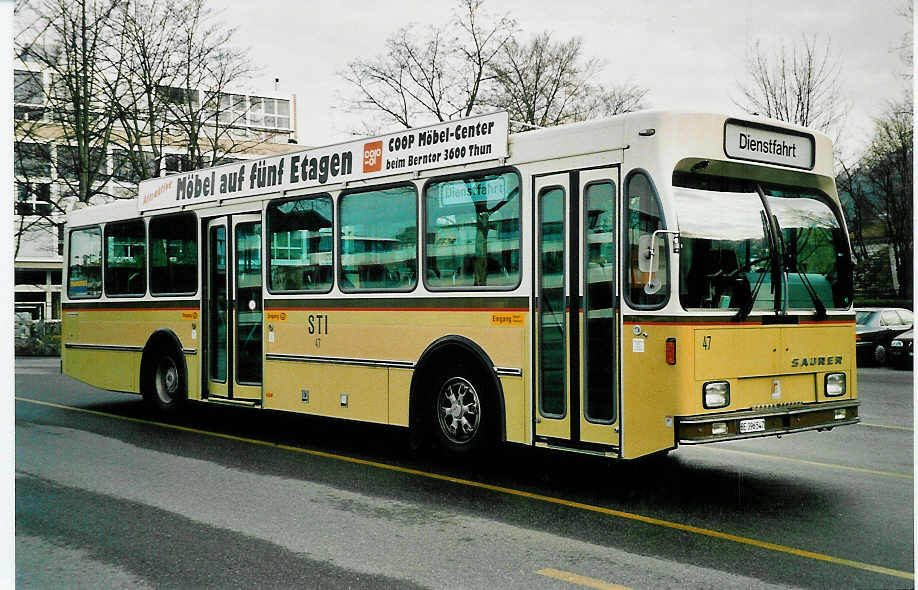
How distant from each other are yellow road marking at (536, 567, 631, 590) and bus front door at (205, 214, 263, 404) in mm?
6463

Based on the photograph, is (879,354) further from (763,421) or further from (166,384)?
(763,421)

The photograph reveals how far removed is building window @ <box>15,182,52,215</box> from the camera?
2662 centimetres

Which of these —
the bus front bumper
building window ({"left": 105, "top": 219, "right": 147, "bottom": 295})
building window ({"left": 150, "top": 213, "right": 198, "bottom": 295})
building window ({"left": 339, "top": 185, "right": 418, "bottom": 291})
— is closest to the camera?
the bus front bumper

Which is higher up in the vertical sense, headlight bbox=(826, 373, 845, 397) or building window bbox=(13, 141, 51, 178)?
building window bbox=(13, 141, 51, 178)

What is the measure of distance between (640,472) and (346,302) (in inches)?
135

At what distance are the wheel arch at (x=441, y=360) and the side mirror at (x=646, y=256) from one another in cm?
188

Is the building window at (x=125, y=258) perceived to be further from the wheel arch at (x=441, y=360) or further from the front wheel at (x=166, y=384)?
the wheel arch at (x=441, y=360)

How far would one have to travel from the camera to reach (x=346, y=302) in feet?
33.7

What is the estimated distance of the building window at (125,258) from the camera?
13.5 meters

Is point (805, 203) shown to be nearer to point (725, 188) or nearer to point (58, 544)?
point (725, 188)

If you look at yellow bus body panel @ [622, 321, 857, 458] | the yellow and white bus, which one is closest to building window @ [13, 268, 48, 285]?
the yellow and white bus

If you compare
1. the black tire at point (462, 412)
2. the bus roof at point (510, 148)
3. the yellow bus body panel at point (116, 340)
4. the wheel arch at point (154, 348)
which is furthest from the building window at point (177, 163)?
the black tire at point (462, 412)

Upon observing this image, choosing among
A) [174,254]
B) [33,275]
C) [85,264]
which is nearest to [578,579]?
[174,254]

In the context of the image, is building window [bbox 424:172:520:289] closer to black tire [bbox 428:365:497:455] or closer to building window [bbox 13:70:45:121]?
black tire [bbox 428:365:497:455]
